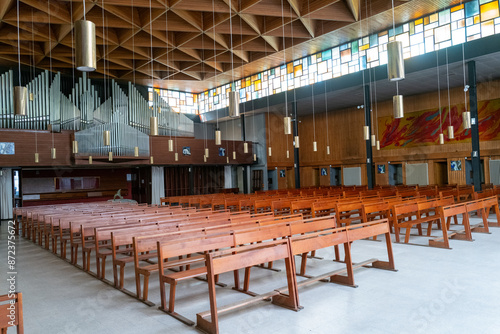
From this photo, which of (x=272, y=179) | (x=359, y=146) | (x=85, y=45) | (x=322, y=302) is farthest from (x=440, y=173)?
(x=85, y=45)

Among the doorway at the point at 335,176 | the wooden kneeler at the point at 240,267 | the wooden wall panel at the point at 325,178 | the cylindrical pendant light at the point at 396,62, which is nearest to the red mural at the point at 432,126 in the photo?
the doorway at the point at 335,176

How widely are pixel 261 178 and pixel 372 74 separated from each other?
9.67 m

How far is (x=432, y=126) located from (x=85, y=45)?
17684 millimetres

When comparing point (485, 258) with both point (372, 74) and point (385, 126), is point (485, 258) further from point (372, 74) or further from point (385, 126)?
point (385, 126)

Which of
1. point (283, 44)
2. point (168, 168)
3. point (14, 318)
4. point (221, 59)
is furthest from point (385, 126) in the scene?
point (14, 318)

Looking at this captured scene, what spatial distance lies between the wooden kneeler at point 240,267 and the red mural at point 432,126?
603 inches

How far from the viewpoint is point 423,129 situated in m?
17.7

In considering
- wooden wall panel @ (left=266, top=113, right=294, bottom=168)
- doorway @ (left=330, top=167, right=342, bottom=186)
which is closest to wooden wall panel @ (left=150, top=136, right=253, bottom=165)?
wooden wall panel @ (left=266, top=113, right=294, bottom=168)

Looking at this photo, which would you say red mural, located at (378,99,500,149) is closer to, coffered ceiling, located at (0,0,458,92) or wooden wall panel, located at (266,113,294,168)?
coffered ceiling, located at (0,0,458,92)

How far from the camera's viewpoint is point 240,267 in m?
3.47

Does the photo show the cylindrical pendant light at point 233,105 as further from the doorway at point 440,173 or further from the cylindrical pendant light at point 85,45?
the doorway at point 440,173

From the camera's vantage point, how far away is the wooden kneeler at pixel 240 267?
3227 millimetres

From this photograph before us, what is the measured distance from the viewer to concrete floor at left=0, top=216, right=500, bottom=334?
128 inches

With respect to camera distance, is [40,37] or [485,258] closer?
[485,258]
